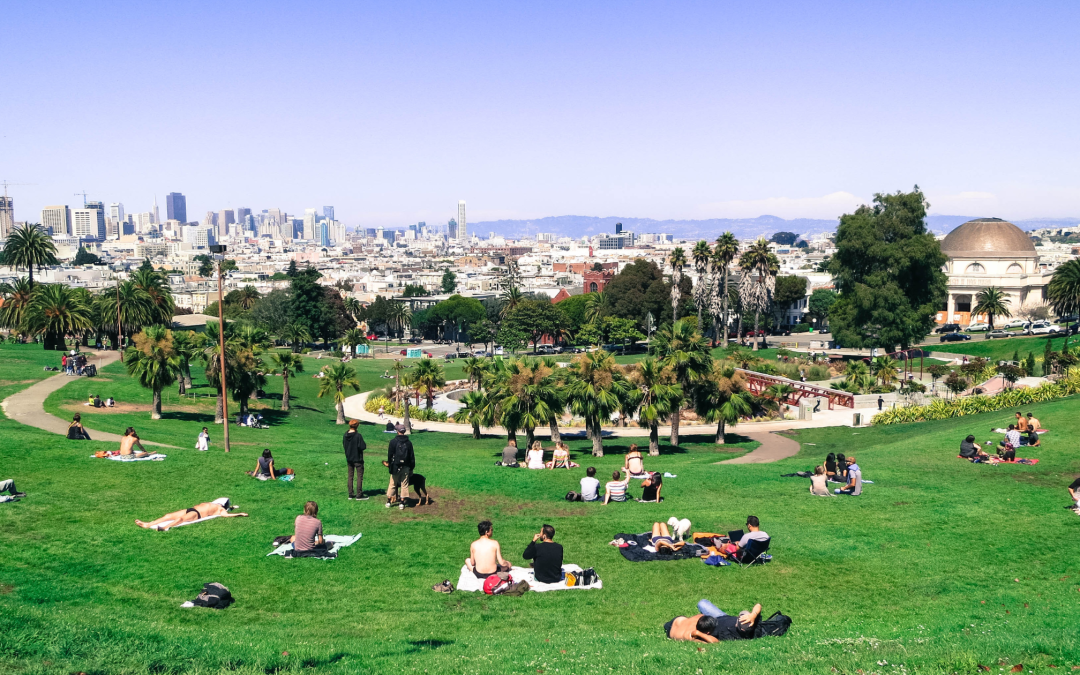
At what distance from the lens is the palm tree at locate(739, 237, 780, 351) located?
8969cm

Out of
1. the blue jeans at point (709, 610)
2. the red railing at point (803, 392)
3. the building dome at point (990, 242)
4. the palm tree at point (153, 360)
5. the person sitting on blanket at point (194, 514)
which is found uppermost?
the building dome at point (990, 242)

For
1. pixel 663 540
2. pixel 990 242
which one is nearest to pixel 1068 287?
pixel 990 242

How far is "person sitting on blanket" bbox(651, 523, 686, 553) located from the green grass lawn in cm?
50

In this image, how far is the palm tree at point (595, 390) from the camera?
2920 cm

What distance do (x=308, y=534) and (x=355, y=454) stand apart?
13.0 feet

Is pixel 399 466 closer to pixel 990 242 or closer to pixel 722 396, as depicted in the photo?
pixel 722 396

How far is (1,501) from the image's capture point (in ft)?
56.9

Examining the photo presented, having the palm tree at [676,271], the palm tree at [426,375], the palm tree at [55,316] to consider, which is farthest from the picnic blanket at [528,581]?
the palm tree at [676,271]

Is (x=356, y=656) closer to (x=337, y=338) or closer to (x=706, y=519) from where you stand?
(x=706, y=519)

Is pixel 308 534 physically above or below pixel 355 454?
below

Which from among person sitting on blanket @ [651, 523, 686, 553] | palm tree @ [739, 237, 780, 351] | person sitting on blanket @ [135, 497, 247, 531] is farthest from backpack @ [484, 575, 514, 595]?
palm tree @ [739, 237, 780, 351]

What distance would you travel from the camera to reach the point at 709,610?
12.1m

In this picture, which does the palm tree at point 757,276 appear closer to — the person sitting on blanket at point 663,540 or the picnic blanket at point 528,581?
the person sitting on blanket at point 663,540

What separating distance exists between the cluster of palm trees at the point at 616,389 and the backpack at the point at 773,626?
675 inches
